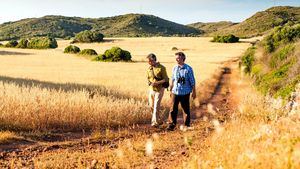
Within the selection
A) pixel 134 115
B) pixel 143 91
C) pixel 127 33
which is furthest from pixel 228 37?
pixel 127 33

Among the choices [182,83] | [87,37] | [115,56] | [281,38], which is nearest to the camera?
[182,83]

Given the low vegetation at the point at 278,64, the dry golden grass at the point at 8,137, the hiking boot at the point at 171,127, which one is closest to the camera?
the dry golden grass at the point at 8,137

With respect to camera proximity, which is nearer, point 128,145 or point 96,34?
point 128,145

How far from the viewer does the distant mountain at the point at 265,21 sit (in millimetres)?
127675

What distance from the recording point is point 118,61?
4812 centimetres

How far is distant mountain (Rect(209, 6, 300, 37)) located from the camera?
419ft

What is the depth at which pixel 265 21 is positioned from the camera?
140125 millimetres

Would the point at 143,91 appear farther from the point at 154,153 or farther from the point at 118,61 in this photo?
the point at 118,61

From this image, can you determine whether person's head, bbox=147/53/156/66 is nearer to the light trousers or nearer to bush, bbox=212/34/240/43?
the light trousers

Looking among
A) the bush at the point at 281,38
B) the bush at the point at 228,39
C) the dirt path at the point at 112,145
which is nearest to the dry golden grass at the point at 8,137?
the dirt path at the point at 112,145

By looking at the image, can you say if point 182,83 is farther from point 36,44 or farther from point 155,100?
point 36,44

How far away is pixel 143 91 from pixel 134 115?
685 cm

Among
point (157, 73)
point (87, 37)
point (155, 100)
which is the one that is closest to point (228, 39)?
point (87, 37)

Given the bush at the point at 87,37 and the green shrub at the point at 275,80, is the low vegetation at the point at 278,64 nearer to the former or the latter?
the green shrub at the point at 275,80
